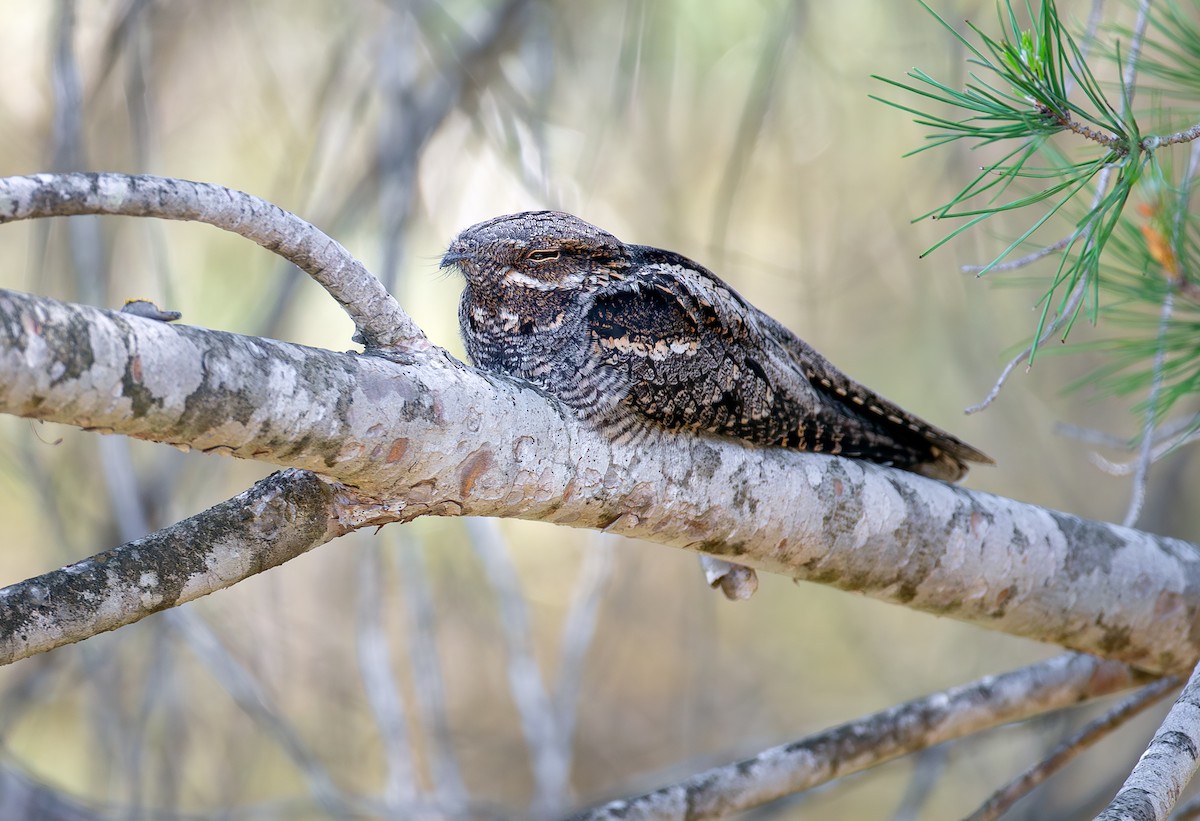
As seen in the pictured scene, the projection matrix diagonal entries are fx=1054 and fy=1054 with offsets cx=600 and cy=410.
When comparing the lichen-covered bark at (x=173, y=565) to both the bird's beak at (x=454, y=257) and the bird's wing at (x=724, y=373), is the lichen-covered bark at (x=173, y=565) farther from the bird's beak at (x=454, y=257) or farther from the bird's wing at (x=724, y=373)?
the bird's beak at (x=454, y=257)

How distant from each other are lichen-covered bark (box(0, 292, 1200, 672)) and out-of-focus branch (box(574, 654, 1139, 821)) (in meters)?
0.21

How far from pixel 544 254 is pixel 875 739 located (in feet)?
4.09

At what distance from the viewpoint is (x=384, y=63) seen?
337 centimetres

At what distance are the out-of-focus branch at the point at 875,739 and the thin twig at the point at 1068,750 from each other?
0.34 feet

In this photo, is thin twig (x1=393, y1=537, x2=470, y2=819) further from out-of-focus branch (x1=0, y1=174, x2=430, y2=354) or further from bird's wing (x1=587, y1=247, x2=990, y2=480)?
out-of-focus branch (x1=0, y1=174, x2=430, y2=354)

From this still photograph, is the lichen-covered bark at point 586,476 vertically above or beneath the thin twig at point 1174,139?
beneath

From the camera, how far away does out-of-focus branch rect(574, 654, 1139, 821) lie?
6.77 feet

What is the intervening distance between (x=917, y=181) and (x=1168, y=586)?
2.83m

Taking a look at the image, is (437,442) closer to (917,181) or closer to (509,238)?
(509,238)

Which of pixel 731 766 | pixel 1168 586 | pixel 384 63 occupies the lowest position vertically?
pixel 731 766

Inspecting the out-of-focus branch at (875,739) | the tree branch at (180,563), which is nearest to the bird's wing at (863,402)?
the out-of-focus branch at (875,739)

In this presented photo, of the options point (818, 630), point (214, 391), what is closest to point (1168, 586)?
point (214, 391)

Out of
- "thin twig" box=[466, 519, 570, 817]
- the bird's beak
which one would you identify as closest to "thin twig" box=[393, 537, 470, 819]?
"thin twig" box=[466, 519, 570, 817]

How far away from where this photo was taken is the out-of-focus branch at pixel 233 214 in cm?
114
